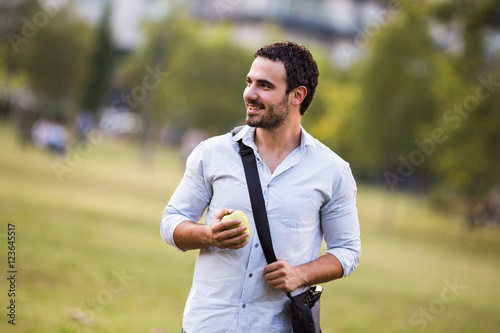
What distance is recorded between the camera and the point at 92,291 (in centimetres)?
852

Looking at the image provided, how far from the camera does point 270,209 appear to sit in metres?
3.36

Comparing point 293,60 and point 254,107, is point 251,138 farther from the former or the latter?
point 293,60

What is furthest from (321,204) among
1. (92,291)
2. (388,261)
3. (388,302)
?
(388,261)

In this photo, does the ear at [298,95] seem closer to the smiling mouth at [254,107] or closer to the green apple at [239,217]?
the smiling mouth at [254,107]

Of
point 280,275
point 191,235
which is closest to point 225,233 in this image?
point 191,235

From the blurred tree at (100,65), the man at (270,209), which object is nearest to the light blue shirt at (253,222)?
the man at (270,209)

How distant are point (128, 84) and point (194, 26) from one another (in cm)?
2284

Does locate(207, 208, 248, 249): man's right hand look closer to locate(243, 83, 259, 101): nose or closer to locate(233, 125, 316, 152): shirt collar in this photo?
locate(233, 125, 316, 152): shirt collar

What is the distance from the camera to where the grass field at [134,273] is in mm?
7680

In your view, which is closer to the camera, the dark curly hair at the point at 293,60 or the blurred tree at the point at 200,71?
the dark curly hair at the point at 293,60

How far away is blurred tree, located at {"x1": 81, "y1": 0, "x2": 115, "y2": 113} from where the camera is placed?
1857 inches

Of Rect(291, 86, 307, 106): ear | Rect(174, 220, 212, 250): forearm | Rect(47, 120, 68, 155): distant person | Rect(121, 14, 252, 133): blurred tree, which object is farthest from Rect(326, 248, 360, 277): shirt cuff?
Rect(121, 14, 252, 133): blurred tree

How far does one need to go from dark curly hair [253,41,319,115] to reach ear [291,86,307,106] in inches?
0.9

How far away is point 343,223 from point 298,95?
71cm
